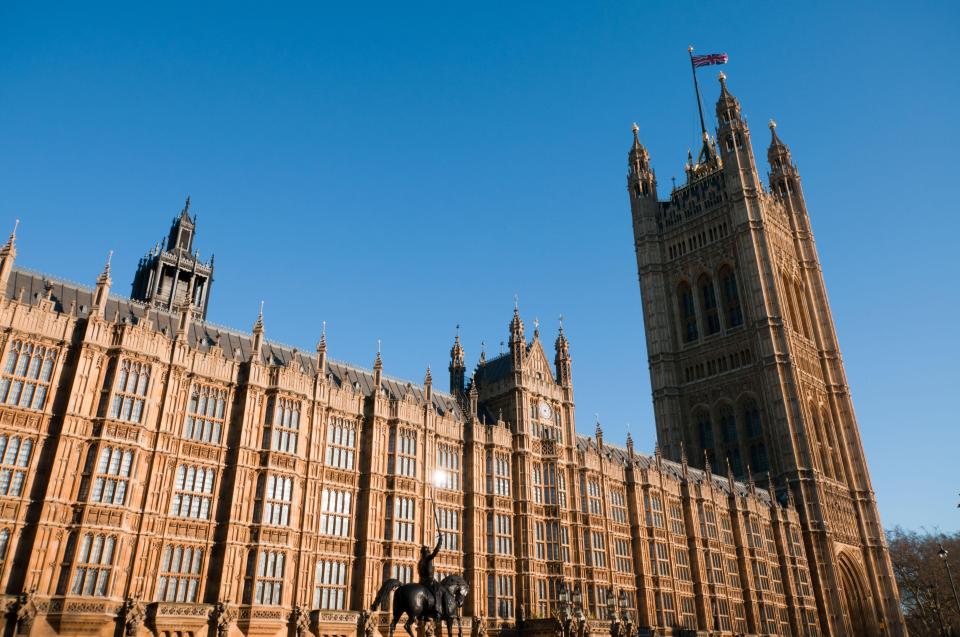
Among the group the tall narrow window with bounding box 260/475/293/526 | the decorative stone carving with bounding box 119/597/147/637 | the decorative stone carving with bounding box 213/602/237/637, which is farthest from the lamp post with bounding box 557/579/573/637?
the decorative stone carving with bounding box 119/597/147/637

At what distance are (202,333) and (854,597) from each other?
85.9 metres

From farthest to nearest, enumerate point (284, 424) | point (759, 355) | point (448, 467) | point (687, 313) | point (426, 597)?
1. point (687, 313)
2. point (759, 355)
3. point (448, 467)
4. point (284, 424)
5. point (426, 597)

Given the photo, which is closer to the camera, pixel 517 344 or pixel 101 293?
pixel 101 293

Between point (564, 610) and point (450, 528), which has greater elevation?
point (450, 528)

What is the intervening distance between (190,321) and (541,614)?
31.4m

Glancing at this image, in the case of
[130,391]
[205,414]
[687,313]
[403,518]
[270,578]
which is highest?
[687,313]

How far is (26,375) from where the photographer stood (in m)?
36.9

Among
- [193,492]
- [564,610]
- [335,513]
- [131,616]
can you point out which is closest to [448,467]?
[335,513]

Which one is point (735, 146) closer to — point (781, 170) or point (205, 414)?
point (781, 170)

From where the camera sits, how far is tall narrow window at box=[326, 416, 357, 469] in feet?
154

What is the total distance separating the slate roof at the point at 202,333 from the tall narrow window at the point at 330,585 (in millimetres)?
11538

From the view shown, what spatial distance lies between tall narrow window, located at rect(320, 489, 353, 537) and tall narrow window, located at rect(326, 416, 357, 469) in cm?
182

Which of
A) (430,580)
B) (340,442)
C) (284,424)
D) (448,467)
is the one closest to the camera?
(430,580)

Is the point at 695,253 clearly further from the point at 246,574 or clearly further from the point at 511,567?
the point at 246,574
